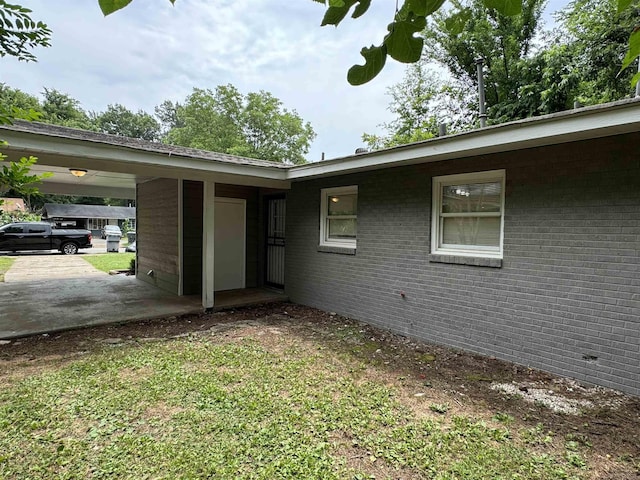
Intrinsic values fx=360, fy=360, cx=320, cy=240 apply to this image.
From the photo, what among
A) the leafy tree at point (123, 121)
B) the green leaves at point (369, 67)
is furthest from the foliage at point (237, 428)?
the leafy tree at point (123, 121)

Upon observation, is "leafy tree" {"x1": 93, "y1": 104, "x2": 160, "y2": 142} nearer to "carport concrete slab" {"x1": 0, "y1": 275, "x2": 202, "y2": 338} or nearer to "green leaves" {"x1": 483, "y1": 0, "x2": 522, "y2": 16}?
"carport concrete slab" {"x1": 0, "y1": 275, "x2": 202, "y2": 338}

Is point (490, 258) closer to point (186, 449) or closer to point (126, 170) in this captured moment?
point (186, 449)

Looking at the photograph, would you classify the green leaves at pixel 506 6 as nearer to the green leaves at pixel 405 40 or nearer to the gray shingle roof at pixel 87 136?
the green leaves at pixel 405 40

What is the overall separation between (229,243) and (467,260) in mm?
5216

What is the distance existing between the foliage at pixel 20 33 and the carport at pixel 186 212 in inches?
131

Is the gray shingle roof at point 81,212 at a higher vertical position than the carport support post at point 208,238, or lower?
higher

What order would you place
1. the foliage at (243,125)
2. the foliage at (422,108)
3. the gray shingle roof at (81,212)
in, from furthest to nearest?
1. the gray shingle roof at (81,212)
2. the foliage at (243,125)
3. the foliage at (422,108)

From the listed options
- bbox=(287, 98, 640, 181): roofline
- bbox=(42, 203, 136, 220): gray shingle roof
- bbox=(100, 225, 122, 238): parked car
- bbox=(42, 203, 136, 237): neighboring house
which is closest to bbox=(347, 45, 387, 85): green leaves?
bbox=(287, 98, 640, 181): roofline

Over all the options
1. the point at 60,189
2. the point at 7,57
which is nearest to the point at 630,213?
the point at 7,57

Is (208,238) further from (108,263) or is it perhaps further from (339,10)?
(108,263)

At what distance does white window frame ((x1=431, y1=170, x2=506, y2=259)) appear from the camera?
4320mm

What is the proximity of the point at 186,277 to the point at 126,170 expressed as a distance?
2881 mm

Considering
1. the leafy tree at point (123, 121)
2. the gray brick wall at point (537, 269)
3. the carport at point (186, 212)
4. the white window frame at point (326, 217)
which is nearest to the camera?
the gray brick wall at point (537, 269)

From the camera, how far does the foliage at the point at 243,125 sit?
28.5 m
